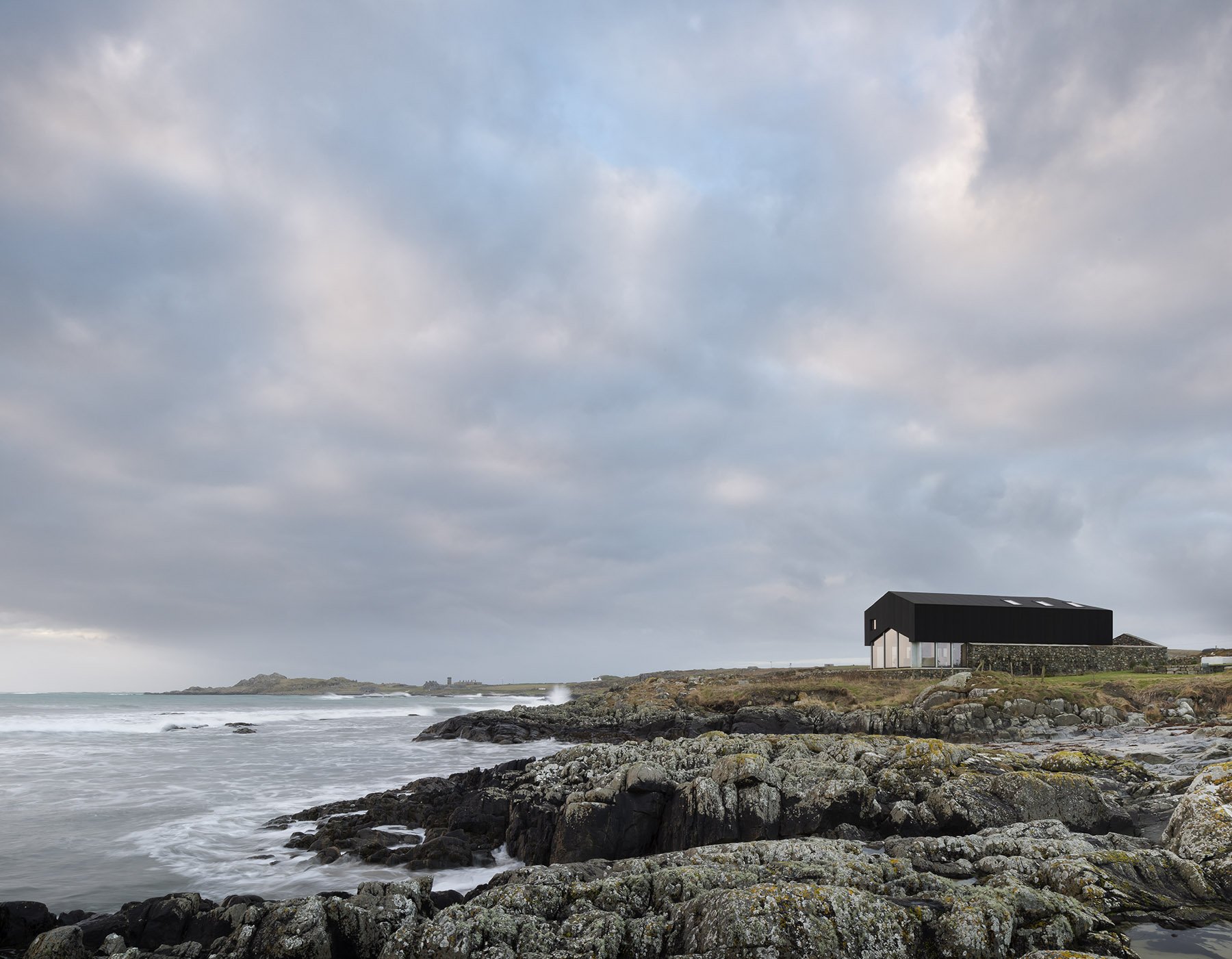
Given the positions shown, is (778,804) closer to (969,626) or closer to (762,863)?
(762,863)

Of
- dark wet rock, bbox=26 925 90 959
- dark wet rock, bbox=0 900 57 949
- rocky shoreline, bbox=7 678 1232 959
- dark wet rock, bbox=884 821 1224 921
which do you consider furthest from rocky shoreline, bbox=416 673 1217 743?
dark wet rock, bbox=26 925 90 959

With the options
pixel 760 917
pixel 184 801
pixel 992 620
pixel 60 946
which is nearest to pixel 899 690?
pixel 992 620

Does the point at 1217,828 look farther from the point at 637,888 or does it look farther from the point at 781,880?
the point at 637,888

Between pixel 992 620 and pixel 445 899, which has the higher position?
pixel 992 620

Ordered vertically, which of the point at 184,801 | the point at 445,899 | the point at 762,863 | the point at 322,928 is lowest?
the point at 184,801

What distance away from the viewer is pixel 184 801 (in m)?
24.6

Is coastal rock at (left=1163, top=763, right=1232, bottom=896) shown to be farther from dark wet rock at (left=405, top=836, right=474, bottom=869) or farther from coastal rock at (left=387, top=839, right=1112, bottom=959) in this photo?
dark wet rock at (left=405, top=836, right=474, bottom=869)

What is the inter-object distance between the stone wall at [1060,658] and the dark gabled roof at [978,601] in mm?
3292

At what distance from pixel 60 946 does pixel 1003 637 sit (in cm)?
5817

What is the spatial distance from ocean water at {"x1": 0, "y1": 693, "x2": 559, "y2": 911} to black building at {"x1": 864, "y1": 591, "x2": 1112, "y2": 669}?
29.4 metres

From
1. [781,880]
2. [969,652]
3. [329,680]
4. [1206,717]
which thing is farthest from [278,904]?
[329,680]

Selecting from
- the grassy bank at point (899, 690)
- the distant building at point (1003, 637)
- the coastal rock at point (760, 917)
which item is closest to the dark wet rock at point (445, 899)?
the coastal rock at point (760, 917)

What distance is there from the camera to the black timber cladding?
5341cm

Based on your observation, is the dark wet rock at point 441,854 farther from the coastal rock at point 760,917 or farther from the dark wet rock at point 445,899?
the coastal rock at point 760,917
